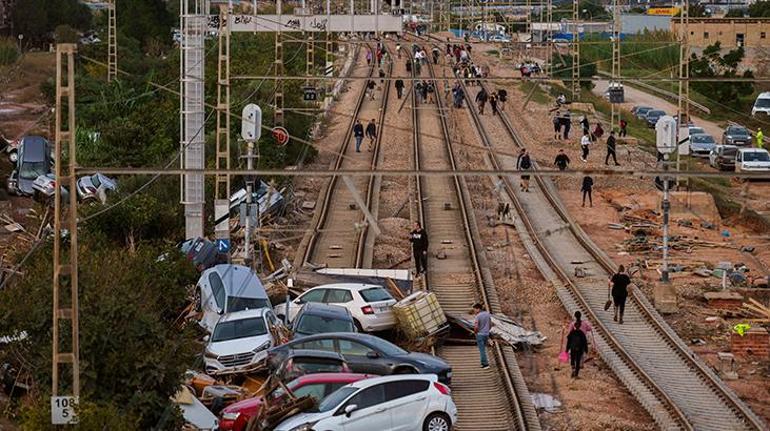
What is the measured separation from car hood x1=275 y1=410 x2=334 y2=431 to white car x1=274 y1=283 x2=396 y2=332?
712cm

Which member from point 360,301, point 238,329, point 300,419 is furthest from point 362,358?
point 360,301

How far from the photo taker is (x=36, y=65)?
80250 millimetres

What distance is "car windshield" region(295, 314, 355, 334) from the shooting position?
24812mm

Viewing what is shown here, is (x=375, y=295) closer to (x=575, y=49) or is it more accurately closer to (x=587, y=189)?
(x=587, y=189)

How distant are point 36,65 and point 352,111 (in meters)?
23.0

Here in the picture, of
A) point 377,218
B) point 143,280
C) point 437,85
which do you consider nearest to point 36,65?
point 437,85

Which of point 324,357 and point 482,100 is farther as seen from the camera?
point 482,100

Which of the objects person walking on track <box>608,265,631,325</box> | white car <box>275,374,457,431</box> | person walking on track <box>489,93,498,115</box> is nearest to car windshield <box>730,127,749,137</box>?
person walking on track <box>489,93,498,115</box>

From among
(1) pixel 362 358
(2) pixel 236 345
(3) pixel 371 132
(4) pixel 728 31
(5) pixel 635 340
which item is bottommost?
(5) pixel 635 340

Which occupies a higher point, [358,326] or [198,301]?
[198,301]

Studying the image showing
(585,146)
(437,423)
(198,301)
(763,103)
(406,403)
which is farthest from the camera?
(763,103)

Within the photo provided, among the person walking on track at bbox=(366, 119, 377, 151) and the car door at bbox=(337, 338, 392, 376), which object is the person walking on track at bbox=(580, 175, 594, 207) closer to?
the person walking on track at bbox=(366, 119, 377, 151)

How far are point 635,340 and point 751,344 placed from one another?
200 centimetres

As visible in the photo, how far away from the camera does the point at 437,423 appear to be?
20062 mm
